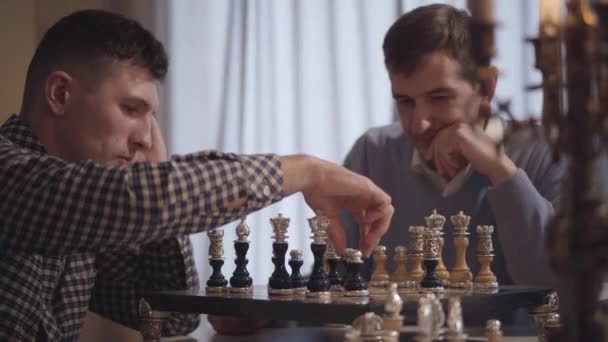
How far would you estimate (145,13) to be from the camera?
354cm

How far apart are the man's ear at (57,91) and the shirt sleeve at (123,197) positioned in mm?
368

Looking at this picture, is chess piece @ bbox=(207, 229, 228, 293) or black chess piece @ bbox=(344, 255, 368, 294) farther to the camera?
chess piece @ bbox=(207, 229, 228, 293)

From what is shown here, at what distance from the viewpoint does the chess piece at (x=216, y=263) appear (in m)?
1.70

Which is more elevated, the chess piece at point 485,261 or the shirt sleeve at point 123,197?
the shirt sleeve at point 123,197

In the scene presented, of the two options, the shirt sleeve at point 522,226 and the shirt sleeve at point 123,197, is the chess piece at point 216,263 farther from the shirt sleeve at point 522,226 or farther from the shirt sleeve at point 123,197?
the shirt sleeve at point 522,226

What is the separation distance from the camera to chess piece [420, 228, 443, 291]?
1.58 meters

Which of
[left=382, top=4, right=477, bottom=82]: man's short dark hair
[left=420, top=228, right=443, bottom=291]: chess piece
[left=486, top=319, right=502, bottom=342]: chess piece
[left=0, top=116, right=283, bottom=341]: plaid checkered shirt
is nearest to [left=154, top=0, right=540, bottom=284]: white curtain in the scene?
[left=382, top=4, right=477, bottom=82]: man's short dark hair

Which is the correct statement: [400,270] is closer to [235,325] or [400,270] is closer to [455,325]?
[235,325]

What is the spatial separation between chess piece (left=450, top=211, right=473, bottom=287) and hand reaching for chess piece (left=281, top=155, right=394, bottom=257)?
17cm

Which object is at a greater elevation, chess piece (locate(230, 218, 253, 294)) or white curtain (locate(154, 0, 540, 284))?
white curtain (locate(154, 0, 540, 284))

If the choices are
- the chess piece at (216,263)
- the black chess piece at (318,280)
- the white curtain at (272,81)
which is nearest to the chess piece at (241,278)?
→ the chess piece at (216,263)

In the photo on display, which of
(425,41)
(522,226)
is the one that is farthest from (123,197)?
(425,41)

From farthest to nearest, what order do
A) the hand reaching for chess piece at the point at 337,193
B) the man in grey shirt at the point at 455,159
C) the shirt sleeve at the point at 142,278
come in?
the man in grey shirt at the point at 455,159
the shirt sleeve at the point at 142,278
the hand reaching for chess piece at the point at 337,193

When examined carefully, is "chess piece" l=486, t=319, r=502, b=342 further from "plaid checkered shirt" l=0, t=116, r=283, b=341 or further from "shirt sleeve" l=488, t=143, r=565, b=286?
"shirt sleeve" l=488, t=143, r=565, b=286
